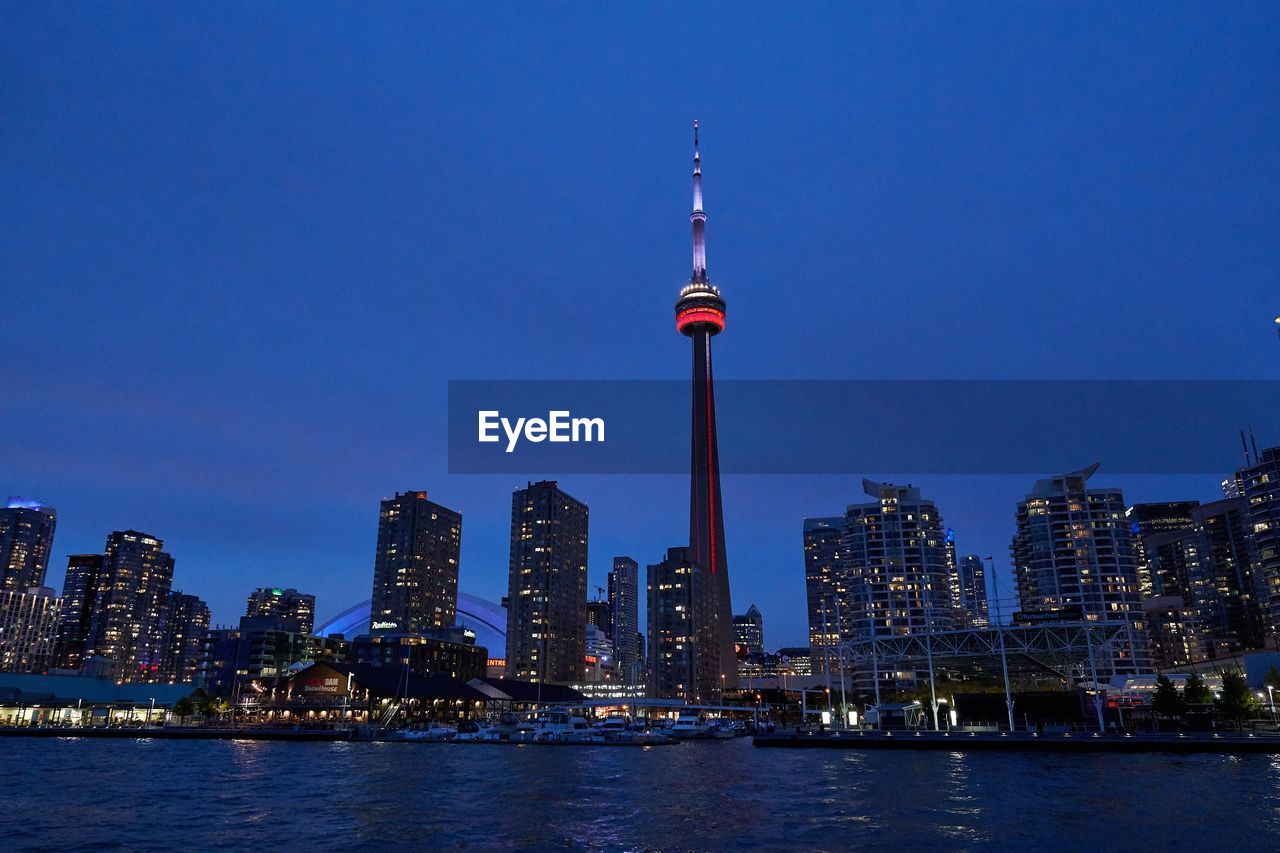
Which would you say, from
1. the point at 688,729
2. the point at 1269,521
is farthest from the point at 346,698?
the point at 1269,521

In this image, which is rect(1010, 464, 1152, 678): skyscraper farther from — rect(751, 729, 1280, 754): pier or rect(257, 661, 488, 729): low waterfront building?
rect(257, 661, 488, 729): low waterfront building

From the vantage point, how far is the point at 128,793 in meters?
57.7

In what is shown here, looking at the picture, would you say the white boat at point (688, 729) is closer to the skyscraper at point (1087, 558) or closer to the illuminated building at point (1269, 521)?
the skyscraper at point (1087, 558)

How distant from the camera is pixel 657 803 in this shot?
2048 inches

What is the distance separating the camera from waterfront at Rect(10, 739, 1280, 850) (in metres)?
38.9

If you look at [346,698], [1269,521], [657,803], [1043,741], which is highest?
[1269,521]

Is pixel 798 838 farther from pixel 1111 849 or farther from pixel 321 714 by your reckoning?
pixel 321 714

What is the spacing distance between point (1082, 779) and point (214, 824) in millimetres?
53287

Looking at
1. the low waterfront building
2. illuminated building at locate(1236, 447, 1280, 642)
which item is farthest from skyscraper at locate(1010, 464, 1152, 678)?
the low waterfront building

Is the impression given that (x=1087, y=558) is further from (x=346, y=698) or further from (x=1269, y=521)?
(x=346, y=698)

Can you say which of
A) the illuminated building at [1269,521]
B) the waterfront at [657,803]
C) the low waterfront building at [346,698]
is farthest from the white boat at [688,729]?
the illuminated building at [1269,521]

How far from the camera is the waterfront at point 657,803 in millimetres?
38906

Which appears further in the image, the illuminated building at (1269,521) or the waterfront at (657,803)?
the illuminated building at (1269,521)

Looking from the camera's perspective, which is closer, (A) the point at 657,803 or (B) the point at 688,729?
(A) the point at 657,803
